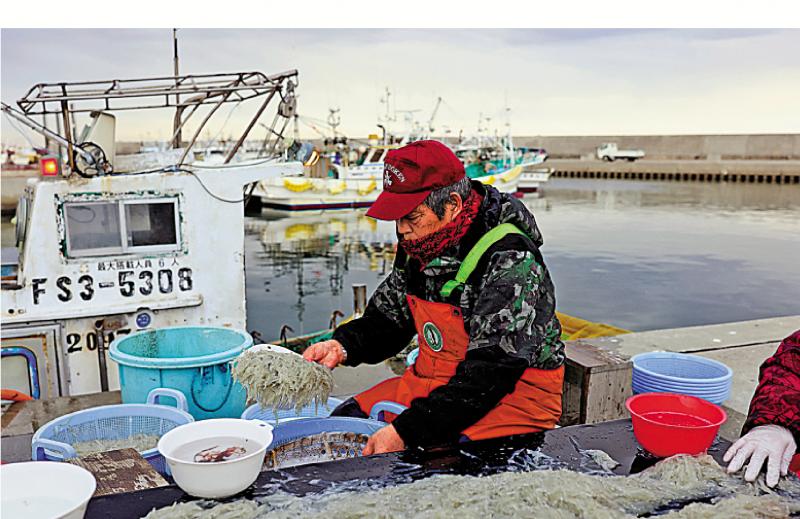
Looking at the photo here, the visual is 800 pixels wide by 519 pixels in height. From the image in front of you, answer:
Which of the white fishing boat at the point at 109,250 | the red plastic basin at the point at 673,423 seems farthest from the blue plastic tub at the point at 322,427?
the white fishing boat at the point at 109,250

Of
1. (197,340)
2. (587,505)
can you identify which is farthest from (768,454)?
(197,340)

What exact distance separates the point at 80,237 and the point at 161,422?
3.24 m

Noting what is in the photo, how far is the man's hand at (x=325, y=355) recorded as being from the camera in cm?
293

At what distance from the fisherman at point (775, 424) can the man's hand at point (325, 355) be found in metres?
1.64

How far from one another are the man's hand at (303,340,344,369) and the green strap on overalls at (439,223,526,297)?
735 millimetres

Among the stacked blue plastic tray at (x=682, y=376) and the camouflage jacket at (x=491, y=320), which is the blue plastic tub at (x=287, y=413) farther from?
the stacked blue plastic tray at (x=682, y=376)

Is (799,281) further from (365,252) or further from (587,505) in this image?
(587,505)

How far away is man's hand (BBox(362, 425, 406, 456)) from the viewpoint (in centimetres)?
219

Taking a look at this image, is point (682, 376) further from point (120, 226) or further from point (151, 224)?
point (120, 226)

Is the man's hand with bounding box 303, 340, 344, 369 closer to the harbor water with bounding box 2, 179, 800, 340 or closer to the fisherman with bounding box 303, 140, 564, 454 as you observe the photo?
the fisherman with bounding box 303, 140, 564, 454

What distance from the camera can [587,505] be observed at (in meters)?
1.66

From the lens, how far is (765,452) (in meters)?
1.91

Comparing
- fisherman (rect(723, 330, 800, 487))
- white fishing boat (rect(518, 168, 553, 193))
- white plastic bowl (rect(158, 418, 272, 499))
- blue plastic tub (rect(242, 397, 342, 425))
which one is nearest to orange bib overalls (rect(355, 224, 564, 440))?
blue plastic tub (rect(242, 397, 342, 425))

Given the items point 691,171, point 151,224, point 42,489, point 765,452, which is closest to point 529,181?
point 691,171
